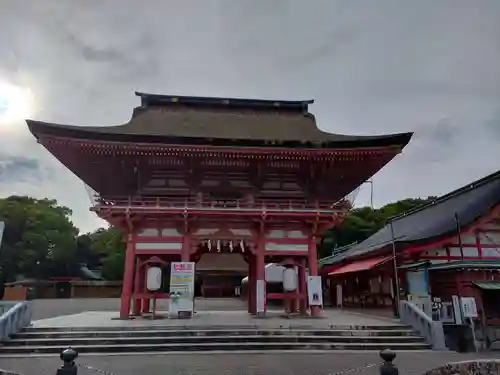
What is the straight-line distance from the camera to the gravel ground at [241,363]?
8.05 m

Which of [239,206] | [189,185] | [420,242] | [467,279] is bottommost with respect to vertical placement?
[467,279]

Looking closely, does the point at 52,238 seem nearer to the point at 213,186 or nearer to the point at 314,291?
the point at 213,186

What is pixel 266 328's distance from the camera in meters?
11.8

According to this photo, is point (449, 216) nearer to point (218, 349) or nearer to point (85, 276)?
point (218, 349)

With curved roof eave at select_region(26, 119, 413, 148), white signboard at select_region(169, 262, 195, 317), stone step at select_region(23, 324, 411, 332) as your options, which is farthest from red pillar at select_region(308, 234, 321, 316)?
white signboard at select_region(169, 262, 195, 317)

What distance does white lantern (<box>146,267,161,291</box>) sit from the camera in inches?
583

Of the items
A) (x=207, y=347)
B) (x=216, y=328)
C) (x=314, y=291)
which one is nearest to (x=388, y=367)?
(x=207, y=347)

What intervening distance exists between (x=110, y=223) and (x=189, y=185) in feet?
12.1

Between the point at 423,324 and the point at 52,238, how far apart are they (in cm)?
4603

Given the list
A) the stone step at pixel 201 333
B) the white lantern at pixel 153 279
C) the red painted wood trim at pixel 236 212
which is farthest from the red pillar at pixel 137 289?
the stone step at pixel 201 333

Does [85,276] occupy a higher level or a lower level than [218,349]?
higher

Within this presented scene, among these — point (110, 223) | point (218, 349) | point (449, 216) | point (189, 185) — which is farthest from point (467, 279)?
point (110, 223)

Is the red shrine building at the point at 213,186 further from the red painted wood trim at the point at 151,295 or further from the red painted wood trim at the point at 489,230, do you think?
the red painted wood trim at the point at 489,230

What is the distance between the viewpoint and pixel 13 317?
11227 mm
